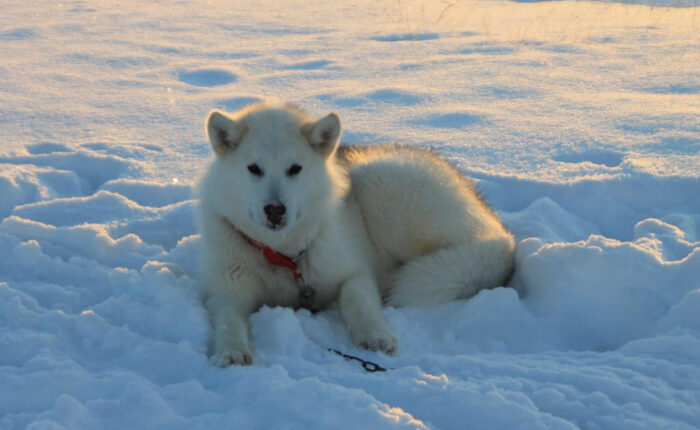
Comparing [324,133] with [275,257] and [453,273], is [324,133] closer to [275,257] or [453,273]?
[275,257]

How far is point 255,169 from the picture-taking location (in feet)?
11.5

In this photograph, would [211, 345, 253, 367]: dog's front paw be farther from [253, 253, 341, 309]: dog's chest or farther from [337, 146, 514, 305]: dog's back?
[337, 146, 514, 305]: dog's back

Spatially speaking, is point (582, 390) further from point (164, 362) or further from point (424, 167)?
point (424, 167)

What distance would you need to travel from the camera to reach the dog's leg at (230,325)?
296cm

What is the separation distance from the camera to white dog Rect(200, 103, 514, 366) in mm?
3445

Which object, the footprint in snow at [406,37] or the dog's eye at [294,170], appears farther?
the footprint in snow at [406,37]

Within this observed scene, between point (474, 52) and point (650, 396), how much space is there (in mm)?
7480

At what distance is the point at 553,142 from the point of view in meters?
6.16

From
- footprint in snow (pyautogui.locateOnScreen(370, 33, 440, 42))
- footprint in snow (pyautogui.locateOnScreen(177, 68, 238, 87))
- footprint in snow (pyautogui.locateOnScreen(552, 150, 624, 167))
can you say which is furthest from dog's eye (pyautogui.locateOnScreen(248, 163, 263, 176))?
footprint in snow (pyautogui.locateOnScreen(370, 33, 440, 42))

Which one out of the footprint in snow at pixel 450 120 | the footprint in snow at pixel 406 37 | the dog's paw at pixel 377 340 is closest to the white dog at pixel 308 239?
the dog's paw at pixel 377 340

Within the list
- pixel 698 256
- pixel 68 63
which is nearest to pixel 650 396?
pixel 698 256

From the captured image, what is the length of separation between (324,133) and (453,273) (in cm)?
108

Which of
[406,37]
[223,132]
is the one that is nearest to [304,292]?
[223,132]

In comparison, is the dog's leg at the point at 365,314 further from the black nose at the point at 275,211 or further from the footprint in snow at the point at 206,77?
the footprint in snow at the point at 206,77
